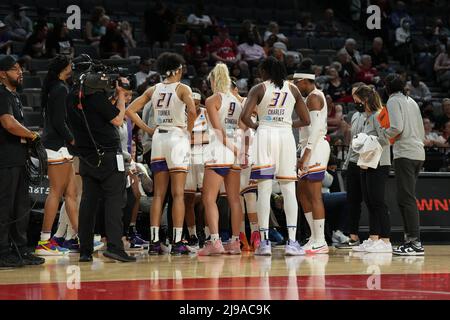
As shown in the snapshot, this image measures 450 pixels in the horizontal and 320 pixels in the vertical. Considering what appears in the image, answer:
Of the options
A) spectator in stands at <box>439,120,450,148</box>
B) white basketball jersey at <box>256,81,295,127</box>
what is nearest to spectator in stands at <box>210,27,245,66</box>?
spectator in stands at <box>439,120,450,148</box>

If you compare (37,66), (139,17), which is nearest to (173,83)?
(37,66)

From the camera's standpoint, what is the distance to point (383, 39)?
20.6m

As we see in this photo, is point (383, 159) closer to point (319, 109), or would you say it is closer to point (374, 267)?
point (319, 109)

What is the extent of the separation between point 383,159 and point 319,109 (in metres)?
0.94

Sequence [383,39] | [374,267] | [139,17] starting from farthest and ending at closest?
[383,39] → [139,17] → [374,267]

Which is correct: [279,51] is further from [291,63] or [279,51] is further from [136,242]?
[136,242]

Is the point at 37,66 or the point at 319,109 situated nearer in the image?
the point at 319,109

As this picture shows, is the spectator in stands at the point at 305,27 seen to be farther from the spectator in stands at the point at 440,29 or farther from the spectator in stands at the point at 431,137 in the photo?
the spectator in stands at the point at 431,137

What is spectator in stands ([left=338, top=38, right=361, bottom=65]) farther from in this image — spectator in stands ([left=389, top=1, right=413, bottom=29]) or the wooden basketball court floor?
the wooden basketball court floor

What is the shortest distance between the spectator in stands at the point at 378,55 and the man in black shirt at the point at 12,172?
11.7 m

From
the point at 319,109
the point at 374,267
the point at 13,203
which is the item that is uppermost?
the point at 319,109

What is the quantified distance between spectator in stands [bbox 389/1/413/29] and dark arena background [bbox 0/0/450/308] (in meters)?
0.02

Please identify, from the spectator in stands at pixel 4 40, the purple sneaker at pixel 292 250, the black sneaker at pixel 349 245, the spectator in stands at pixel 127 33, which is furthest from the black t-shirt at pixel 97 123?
the spectator in stands at pixel 127 33

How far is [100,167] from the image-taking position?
8625 millimetres
